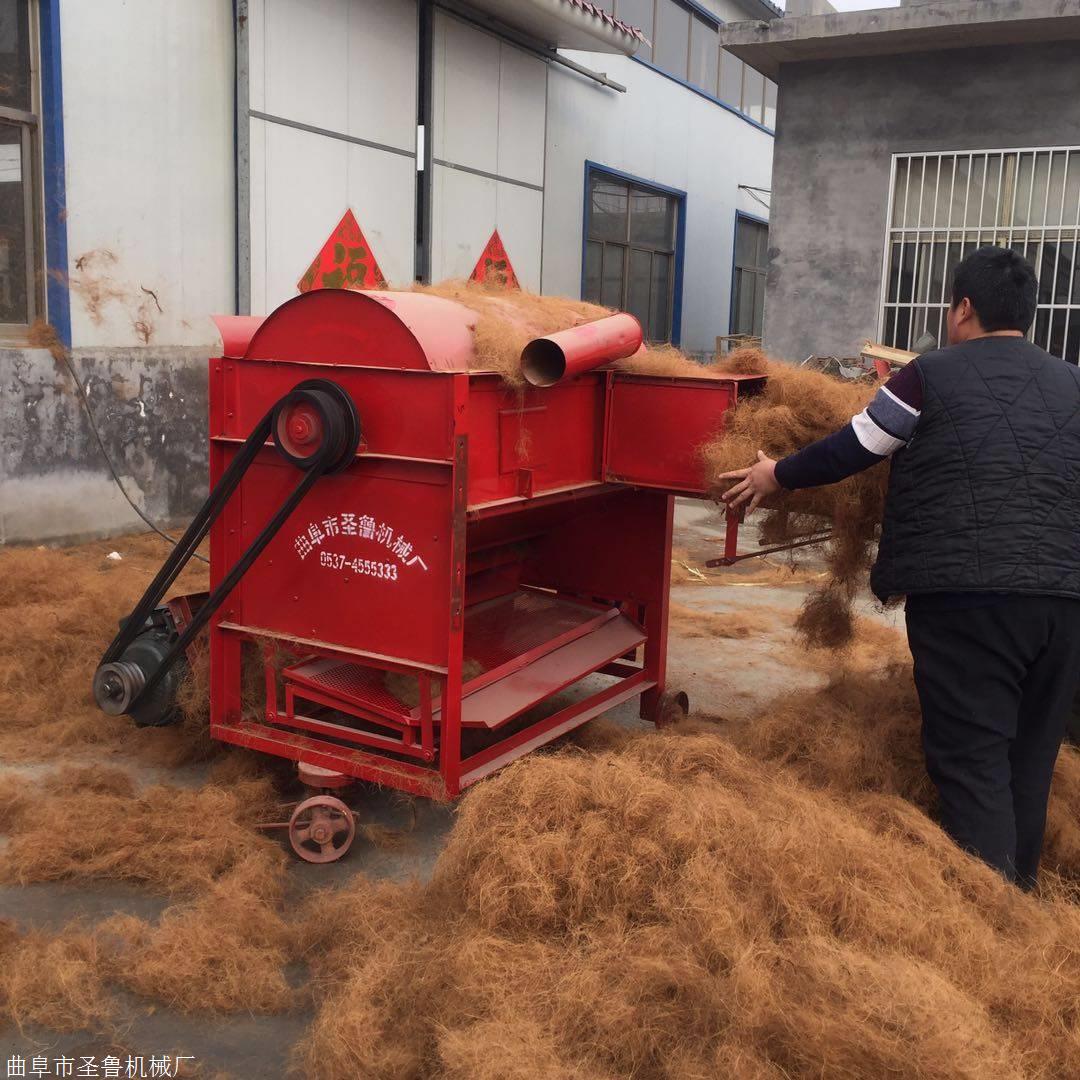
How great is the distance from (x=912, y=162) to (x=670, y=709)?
7074 millimetres

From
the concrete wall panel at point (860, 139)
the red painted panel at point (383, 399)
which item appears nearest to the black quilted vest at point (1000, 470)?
the red painted panel at point (383, 399)

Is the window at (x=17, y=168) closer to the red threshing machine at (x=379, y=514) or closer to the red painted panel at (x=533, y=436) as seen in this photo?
the red threshing machine at (x=379, y=514)

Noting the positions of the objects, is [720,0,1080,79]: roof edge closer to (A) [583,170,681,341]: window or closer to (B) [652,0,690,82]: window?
(A) [583,170,681,341]: window

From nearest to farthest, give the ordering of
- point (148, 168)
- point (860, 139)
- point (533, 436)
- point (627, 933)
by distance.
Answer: point (627, 933) → point (533, 436) → point (148, 168) → point (860, 139)

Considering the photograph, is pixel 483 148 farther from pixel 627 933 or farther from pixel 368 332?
pixel 627 933

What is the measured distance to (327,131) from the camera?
32.0ft

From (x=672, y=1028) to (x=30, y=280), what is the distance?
7.10 meters

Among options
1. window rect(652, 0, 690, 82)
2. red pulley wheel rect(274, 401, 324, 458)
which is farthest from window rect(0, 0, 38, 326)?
window rect(652, 0, 690, 82)

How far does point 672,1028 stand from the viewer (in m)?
2.29

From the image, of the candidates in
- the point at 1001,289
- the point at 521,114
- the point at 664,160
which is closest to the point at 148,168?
the point at 521,114

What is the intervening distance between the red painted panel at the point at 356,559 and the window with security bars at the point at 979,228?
7453mm

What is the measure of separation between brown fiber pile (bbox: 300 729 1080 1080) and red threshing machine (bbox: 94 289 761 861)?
0.78m

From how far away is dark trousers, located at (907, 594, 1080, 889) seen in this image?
10.1 ft

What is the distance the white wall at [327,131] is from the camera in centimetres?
910
